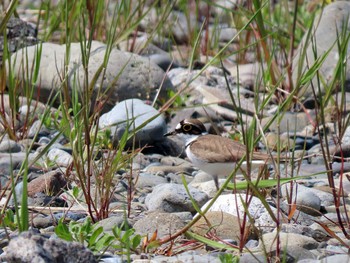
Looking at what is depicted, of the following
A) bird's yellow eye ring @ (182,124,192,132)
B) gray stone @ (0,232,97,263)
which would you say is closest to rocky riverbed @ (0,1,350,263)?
gray stone @ (0,232,97,263)

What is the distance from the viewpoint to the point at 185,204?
15.2 ft

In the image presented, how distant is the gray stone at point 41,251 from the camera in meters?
3.09

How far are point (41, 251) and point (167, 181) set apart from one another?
2434 millimetres

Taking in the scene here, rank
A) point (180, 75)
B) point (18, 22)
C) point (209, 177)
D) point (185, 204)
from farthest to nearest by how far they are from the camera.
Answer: point (180, 75) < point (18, 22) < point (209, 177) < point (185, 204)

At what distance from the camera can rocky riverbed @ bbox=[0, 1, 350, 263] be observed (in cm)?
378

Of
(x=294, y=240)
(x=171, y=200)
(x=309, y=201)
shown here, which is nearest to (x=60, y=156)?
(x=171, y=200)

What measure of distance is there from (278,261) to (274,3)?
27.9ft

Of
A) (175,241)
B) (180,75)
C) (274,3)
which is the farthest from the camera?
(274,3)

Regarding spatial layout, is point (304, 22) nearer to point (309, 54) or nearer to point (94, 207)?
point (309, 54)

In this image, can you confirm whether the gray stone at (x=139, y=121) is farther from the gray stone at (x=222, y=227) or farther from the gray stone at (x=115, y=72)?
the gray stone at (x=222, y=227)

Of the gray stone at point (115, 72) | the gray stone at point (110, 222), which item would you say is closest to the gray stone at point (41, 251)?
the gray stone at point (110, 222)

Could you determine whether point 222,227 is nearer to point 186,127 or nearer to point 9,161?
point 9,161

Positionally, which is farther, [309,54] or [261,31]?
[309,54]

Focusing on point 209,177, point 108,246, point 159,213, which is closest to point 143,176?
point 209,177
